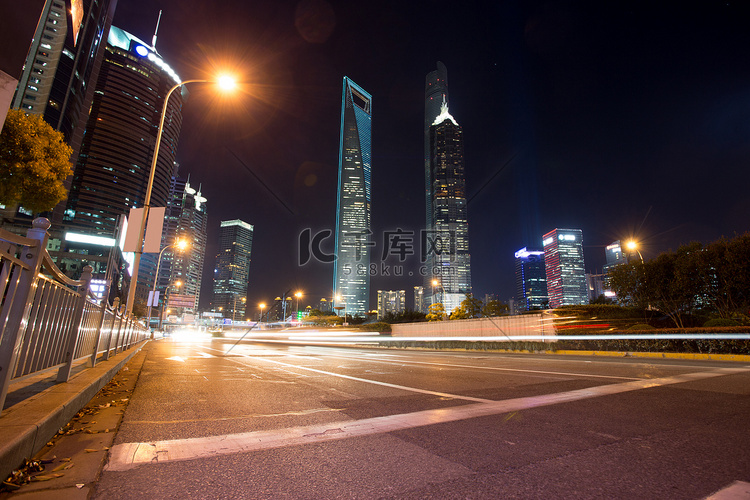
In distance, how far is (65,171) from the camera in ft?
66.6

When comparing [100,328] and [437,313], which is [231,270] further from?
[100,328]

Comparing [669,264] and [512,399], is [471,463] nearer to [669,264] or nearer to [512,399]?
[512,399]

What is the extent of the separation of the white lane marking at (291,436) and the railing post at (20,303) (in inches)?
41.8

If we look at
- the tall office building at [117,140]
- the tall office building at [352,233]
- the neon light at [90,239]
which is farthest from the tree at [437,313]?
the tall office building at [117,140]

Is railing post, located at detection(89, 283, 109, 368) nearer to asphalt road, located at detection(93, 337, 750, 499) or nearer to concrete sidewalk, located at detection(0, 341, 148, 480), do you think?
concrete sidewalk, located at detection(0, 341, 148, 480)

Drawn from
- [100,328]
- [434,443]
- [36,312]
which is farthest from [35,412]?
[100,328]

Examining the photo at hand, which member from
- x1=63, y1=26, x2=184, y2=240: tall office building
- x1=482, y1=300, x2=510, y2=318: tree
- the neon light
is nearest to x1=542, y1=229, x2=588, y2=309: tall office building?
x1=482, y1=300, x2=510, y2=318: tree

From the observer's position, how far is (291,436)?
339 centimetres

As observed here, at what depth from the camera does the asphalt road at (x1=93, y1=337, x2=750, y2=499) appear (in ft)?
7.39

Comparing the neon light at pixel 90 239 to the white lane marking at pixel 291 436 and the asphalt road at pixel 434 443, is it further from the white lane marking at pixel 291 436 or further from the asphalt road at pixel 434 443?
the white lane marking at pixel 291 436

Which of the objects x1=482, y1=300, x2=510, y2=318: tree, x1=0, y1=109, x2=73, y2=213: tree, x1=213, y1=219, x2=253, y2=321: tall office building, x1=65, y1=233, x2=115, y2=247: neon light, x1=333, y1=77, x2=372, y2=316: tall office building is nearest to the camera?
x1=0, y1=109, x2=73, y2=213: tree

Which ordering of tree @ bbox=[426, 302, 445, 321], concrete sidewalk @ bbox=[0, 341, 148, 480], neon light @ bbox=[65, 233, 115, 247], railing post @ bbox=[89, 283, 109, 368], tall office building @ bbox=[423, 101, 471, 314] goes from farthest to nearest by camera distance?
tall office building @ bbox=[423, 101, 471, 314], neon light @ bbox=[65, 233, 115, 247], tree @ bbox=[426, 302, 445, 321], railing post @ bbox=[89, 283, 109, 368], concrete sidewalk @ bbox=[0, 341, 148, 480]

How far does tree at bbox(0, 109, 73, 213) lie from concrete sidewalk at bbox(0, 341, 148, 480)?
18716mm

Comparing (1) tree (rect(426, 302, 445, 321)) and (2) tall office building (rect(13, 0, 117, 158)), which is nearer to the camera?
(1) tree (rect(426, 302, 445, 321))
